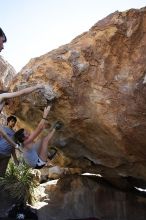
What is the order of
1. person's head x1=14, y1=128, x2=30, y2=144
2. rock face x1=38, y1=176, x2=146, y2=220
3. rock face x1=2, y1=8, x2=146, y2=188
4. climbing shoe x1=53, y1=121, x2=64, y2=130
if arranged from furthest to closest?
rock face x1=38, y1=176, x2=146, y2=220 → climbing shoe x1=53, y1=121, x2=64, y2=130 → rock face x1=2, y1=8, x2=146, y2=188 → person's head x1=14, y1=128, x2=30, y2=144

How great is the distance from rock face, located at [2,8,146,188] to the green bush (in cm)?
548

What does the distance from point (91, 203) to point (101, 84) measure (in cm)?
404

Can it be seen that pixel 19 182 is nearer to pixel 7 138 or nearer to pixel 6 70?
pixel 7 138

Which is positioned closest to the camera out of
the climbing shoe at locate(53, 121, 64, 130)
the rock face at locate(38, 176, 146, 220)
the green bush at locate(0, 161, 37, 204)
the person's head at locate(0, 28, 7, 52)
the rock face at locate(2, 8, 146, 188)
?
the person's head at locate(0, 28, 7, 52)

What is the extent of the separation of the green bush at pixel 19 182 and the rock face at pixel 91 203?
237 cm

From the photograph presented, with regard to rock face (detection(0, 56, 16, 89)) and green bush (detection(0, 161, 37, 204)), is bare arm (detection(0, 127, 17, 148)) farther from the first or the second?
rock face (detection(0, 56, 16, 89))

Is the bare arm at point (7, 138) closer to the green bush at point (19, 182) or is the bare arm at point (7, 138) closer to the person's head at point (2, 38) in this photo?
the person's head at point (2, 38)

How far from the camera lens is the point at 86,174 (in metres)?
10.9

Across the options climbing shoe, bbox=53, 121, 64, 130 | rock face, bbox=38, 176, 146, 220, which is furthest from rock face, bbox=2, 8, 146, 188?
rock face, bbox=38, 176, 146, 220

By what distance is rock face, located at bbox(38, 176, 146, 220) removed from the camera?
9.23 metres

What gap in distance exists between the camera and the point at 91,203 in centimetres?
953

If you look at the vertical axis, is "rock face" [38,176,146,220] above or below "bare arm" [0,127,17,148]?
below

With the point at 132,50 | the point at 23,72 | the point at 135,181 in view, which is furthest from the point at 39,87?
the point at 135,181

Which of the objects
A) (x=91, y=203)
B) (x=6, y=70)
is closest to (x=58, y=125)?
(x=91, y=203)
